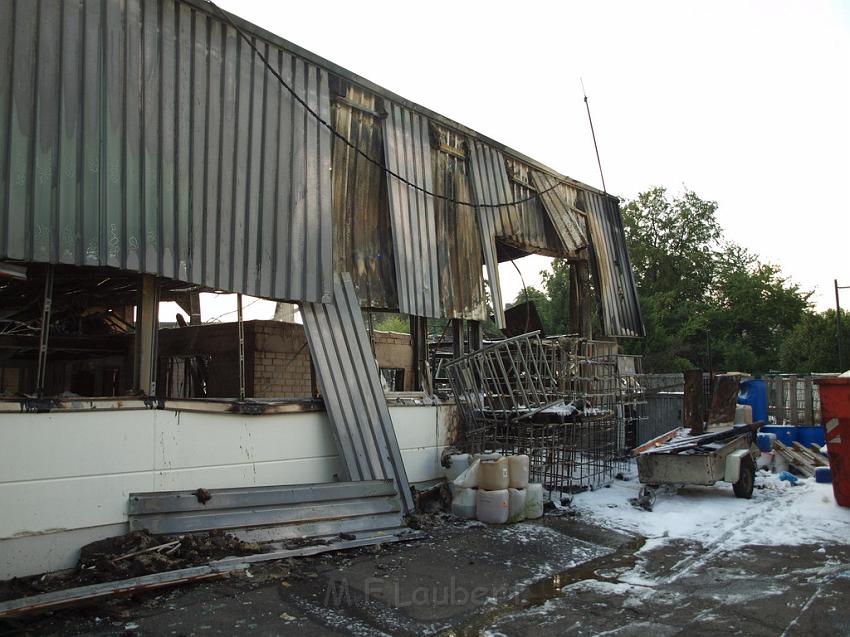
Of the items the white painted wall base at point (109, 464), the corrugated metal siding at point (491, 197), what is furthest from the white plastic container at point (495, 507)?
the corrugated metal siding at point (491, 197)

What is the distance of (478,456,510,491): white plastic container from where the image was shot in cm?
755

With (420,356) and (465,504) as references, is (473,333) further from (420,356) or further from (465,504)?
(465,504)

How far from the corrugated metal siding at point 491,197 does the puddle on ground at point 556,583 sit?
4.15m

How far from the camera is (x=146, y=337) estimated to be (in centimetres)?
622

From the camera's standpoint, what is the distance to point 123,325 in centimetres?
1054

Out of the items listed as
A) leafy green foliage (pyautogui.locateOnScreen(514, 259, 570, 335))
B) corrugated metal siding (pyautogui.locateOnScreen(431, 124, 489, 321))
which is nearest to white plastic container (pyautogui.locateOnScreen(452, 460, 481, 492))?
corrugated metal siding (pyautogui.locateOnScreen(431, 124, 489, 321))

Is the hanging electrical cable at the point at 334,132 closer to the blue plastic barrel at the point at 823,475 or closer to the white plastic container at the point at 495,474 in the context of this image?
the white plastic container at the point at 495,474

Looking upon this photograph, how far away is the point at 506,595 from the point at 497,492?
7.67 ft

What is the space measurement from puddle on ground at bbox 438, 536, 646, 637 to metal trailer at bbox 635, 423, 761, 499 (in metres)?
2.03

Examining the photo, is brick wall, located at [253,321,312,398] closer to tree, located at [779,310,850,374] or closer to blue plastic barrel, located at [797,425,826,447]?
blue plastic barrel, located at [797,425,826,447]

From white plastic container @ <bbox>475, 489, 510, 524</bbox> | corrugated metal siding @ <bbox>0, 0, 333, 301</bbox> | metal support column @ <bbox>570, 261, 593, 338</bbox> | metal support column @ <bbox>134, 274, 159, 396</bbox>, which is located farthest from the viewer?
metal support column @ <bbox>570, 261, 593, 338</bbox>

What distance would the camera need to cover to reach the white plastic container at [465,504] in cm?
771

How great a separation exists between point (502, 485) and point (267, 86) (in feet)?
17.8

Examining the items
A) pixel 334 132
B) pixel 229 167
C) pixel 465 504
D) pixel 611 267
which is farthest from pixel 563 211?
pixel 229 167
